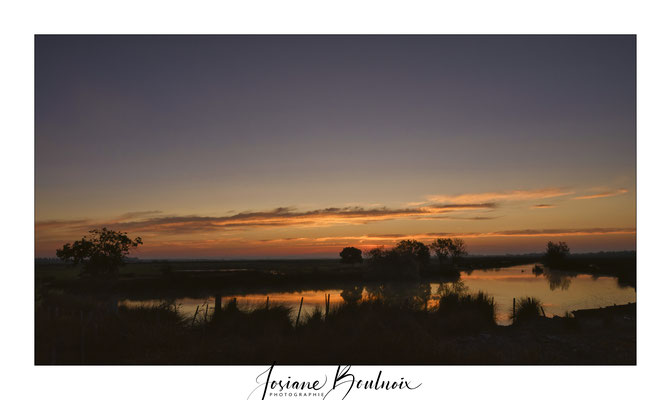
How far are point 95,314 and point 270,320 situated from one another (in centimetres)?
368

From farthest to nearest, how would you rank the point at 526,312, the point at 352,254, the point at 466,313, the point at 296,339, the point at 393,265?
the point at 352,254
the point at 393,265
the point at 526,312
the point at 466,313
the point at 296,339

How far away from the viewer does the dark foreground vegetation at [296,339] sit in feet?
25.9

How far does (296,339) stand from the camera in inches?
345

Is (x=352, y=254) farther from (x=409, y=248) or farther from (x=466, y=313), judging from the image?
(x=466, y=313)

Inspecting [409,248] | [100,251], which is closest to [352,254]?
[409,248]

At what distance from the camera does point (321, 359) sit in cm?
791

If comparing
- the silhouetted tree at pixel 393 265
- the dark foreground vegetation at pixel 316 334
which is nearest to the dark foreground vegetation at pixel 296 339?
the dark foreground vegetation at pixel 316 334

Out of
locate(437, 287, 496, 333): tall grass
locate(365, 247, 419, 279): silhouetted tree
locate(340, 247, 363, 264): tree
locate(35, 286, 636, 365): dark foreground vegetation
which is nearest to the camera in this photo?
locate(35, 286, 636, 365): dark foreground vegetation

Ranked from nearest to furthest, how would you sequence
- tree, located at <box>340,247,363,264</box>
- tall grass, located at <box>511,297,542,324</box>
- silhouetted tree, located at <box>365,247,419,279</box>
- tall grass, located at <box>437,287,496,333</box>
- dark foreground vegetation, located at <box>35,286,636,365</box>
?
dark foreground vegetation, located at <box>35,286,636,365</box> < tall grass, located at <box>437,287,496,333</box> < tall grass, located at <box>511,297,542,324</box> < silhouetted tree, located at <box>365,247,419,279</box> < tree, located at <box>340,247,363,264</box>

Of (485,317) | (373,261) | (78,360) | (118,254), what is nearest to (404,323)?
(485,317)

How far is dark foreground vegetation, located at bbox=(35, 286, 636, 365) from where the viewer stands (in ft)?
25.9

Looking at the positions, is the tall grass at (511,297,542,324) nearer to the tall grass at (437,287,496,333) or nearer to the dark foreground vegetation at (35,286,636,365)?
the tall grass at (437,287,496,333)

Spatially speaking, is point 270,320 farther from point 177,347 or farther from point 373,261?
point 373,261

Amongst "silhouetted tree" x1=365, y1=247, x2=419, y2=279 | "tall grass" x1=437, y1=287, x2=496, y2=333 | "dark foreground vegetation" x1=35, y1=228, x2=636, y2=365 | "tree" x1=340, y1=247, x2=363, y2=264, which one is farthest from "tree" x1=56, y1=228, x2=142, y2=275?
"tree" x1=340, y1=247, x2=363, y2=264
